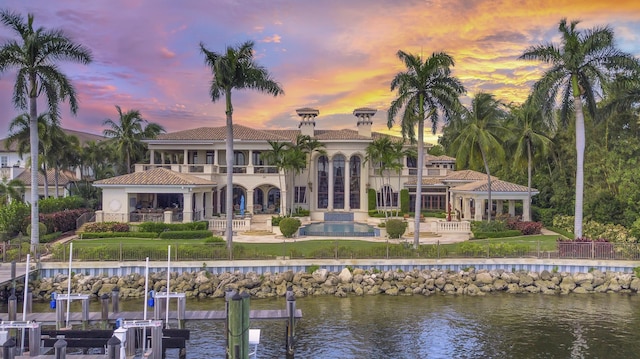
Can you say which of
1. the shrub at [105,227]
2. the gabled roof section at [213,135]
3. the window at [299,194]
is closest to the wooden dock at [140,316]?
the shrub at [105,227]

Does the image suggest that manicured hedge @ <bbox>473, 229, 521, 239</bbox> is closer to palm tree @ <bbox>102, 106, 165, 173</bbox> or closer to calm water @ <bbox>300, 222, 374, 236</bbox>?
calm water @ <bbox>300, 222, 374, 236</bbox>

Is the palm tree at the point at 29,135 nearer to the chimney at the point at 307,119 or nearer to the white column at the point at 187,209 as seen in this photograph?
the white column at the point at 187,209

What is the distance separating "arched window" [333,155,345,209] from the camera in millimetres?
54750

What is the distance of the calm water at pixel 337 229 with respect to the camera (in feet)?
126

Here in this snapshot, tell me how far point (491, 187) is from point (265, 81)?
2153 centimetres

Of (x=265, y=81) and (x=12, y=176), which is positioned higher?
(x=265, y=81)

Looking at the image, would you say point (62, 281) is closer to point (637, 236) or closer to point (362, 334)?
point (362, 334)

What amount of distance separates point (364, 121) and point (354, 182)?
731 centimetres

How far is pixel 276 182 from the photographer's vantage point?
48531 millimetres

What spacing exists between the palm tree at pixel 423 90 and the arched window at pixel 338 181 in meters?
24.0

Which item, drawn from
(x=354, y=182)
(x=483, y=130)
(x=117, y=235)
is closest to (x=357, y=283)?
(x=117, y=235)

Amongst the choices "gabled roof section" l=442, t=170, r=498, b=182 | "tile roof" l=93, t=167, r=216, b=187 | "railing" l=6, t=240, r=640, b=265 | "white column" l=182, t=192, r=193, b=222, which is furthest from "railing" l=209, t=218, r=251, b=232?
"gabled roof section" l=442, t=170, r=498, b=182

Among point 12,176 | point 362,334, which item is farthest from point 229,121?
point 12,176

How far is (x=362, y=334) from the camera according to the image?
A: 1909cm
